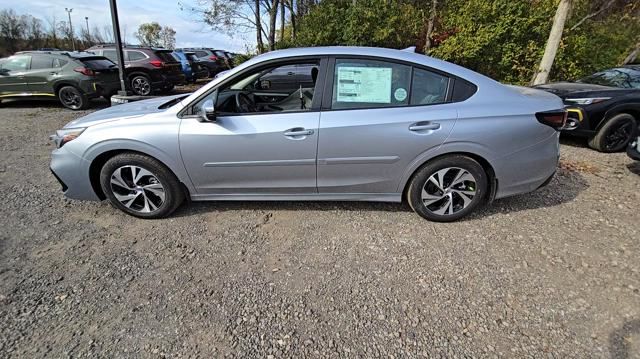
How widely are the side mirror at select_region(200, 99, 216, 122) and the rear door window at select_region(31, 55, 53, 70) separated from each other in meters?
8.71

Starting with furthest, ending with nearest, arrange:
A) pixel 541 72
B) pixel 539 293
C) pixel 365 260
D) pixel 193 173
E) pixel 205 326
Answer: pixel 541 72, pixel 193 173, pixel 365 260, pixel 539 293, pixel 205 326

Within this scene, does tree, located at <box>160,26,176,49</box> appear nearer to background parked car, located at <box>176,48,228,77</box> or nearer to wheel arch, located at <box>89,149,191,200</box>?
background parked car, located at <box>176,48,228,77</box>

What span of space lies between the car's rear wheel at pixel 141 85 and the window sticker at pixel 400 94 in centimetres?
970

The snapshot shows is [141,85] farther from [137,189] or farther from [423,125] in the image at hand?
[423,125]

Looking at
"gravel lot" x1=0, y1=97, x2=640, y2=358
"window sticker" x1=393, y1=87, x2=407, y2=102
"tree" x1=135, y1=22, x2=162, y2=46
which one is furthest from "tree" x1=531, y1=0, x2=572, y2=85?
"tree" x1=135, y1=22, x2=162, y2=46

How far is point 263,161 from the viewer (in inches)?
114

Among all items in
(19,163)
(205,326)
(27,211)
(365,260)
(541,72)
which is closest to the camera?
(205,326)

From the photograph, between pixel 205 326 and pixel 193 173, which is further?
pixel 193 173

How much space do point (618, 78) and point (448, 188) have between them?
5220mm

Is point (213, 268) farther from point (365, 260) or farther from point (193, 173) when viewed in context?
point (365, 260)

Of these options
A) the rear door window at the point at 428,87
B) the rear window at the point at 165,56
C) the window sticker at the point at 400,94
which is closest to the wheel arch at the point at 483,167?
the rear door window at the point at 428,87

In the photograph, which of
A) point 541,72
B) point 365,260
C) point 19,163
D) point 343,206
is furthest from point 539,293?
point 541,72

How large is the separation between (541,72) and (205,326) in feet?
33.5

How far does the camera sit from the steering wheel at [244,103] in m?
3.16
